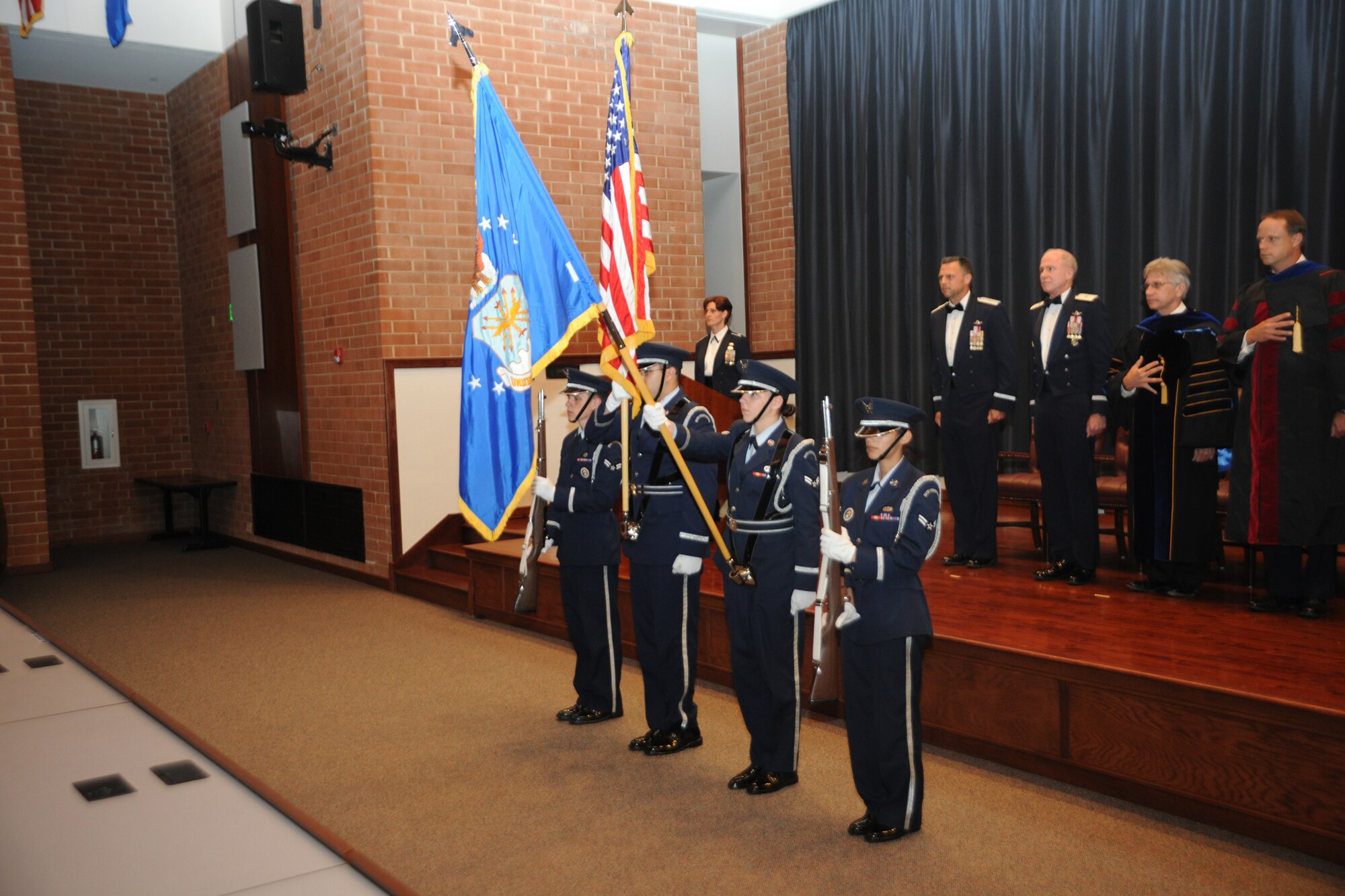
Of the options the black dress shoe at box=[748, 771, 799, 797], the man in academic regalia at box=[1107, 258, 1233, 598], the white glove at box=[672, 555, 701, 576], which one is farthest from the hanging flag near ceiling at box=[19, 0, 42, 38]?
the man in academic regalia at box=[1107, 258, 1233, 598]

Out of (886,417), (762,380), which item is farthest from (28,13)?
(886,417)

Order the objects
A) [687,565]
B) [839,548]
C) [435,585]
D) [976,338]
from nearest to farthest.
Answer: [839,548] → [687,565] → [976,338] → [435,585]

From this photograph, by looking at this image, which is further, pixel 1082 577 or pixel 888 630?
pixel 1082 577

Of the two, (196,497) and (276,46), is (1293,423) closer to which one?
(276,46)

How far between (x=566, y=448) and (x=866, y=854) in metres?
2.12

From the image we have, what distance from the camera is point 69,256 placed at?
10523mm

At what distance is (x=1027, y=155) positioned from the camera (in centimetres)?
745

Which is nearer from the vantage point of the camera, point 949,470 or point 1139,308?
point 949,470

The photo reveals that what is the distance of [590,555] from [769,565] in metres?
1.09

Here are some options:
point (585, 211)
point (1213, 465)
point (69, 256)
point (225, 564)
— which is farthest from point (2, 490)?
point (1213, 465)

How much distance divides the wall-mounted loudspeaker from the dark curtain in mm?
3945

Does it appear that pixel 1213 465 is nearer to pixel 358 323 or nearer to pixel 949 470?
pixel 949 470

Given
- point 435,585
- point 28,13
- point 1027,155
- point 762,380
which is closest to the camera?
point 762,380

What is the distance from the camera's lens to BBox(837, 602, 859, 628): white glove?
3396mm
